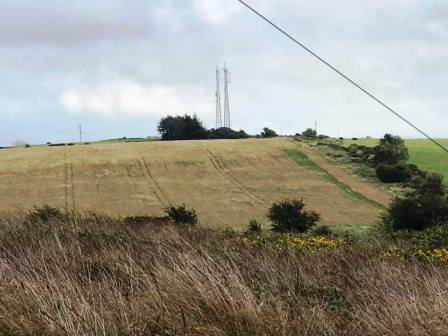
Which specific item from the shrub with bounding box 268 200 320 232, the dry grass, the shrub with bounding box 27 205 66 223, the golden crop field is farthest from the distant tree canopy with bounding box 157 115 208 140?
the dry grass

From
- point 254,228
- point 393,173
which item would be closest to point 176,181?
point 393,173

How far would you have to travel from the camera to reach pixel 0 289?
5395 millimetres

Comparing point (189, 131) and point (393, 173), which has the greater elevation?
point (189, 131)

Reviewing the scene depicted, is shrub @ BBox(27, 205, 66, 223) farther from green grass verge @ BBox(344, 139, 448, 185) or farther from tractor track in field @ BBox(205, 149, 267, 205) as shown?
green grass verge @ BBox(344, 139, 448, 185)

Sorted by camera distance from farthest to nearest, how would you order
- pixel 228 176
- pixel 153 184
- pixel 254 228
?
1. pixel 228 176
2. pixel 153 184
3. pixel 254 228

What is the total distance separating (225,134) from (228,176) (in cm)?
4613

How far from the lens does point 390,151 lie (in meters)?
79.3

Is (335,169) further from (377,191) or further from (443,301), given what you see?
(443,301)

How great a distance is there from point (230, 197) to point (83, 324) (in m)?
53.4

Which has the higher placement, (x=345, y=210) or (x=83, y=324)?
(x=83, y=324)

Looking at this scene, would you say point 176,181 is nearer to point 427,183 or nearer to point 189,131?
point 427,183

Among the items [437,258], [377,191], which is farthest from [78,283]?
[377,191]

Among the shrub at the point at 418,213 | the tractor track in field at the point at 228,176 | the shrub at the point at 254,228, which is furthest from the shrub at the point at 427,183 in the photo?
the shrub at the point at 254,228

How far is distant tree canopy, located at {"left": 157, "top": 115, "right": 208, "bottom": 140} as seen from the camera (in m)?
112
